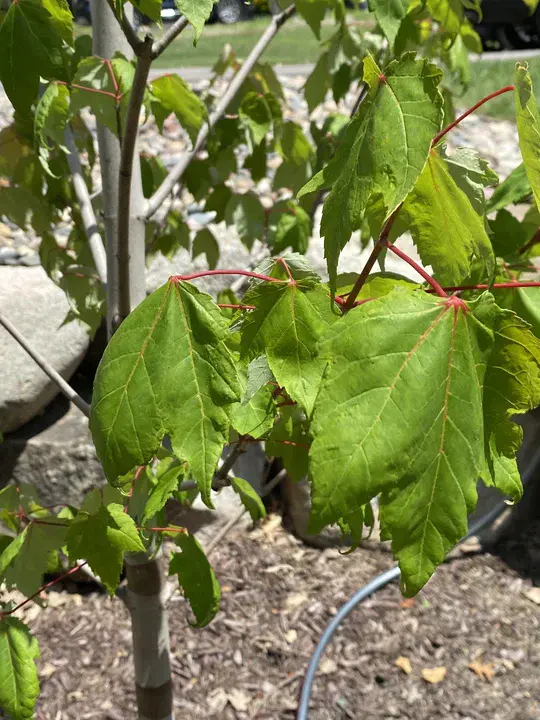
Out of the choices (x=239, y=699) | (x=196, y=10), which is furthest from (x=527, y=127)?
(x=239, y=699)

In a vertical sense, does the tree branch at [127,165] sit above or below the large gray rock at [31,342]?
above

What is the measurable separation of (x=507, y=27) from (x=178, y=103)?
14206 mm

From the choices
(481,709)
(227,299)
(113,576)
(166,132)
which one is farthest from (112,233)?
(166,132)

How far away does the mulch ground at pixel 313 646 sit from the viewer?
219cm

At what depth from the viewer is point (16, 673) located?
1292 millimetres

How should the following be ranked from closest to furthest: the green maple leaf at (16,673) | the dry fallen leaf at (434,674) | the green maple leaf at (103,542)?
the green maple leaf at (103,542) < the green maple leaf at (16,673) < the dry fallen leaf at (434,674)

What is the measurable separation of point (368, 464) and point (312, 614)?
2.06 meters

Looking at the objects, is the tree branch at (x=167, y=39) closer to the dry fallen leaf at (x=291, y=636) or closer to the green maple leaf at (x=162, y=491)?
the green maple leaf at (x=162, y=491)

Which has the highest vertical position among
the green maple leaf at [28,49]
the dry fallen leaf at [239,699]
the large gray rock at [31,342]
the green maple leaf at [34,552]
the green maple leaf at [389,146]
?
the green maple leaf at [28,49]

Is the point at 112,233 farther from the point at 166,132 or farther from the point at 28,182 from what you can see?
the point at 166,132

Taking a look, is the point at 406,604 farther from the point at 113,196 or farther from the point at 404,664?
the point at 113,196

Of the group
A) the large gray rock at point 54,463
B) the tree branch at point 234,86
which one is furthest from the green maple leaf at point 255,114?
the large gray rock at point 54,463

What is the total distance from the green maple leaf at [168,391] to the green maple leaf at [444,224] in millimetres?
251

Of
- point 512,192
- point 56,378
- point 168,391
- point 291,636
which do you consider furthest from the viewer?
point 291,636
